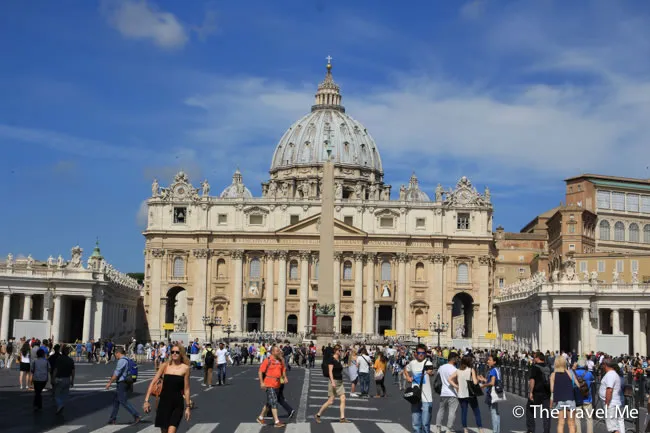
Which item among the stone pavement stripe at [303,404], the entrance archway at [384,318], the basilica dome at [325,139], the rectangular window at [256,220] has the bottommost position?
the stone pavement stripe at [303,404]

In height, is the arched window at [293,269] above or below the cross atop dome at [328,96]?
below

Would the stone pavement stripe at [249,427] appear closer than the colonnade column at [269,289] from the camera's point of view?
Yes

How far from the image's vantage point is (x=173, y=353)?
14.6m

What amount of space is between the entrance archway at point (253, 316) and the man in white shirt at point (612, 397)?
84905 millimetres

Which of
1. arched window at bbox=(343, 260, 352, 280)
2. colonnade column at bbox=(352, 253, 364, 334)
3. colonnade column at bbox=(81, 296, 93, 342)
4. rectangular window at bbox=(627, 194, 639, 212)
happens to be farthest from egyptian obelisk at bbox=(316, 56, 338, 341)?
rectangular window at bbox=(627, 194, 639, 212)

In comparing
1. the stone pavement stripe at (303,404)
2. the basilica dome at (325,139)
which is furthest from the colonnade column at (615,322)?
the basilica dome at (325,139)

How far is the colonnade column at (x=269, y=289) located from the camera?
99750 millimetres

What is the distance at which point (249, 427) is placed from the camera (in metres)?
20.6

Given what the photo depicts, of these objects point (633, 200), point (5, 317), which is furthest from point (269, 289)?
point (633, 200)

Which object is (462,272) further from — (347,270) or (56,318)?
(56,318)

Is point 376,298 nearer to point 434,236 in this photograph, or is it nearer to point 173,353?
point 434,236

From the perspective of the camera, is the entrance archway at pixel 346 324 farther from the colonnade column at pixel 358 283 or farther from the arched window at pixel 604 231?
the arched window at pixel 604 231

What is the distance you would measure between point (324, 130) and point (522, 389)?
101m

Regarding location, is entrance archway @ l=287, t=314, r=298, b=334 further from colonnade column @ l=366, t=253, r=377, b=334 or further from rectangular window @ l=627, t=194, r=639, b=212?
rectangular window @ l=627, t=194, r=639, b=212
